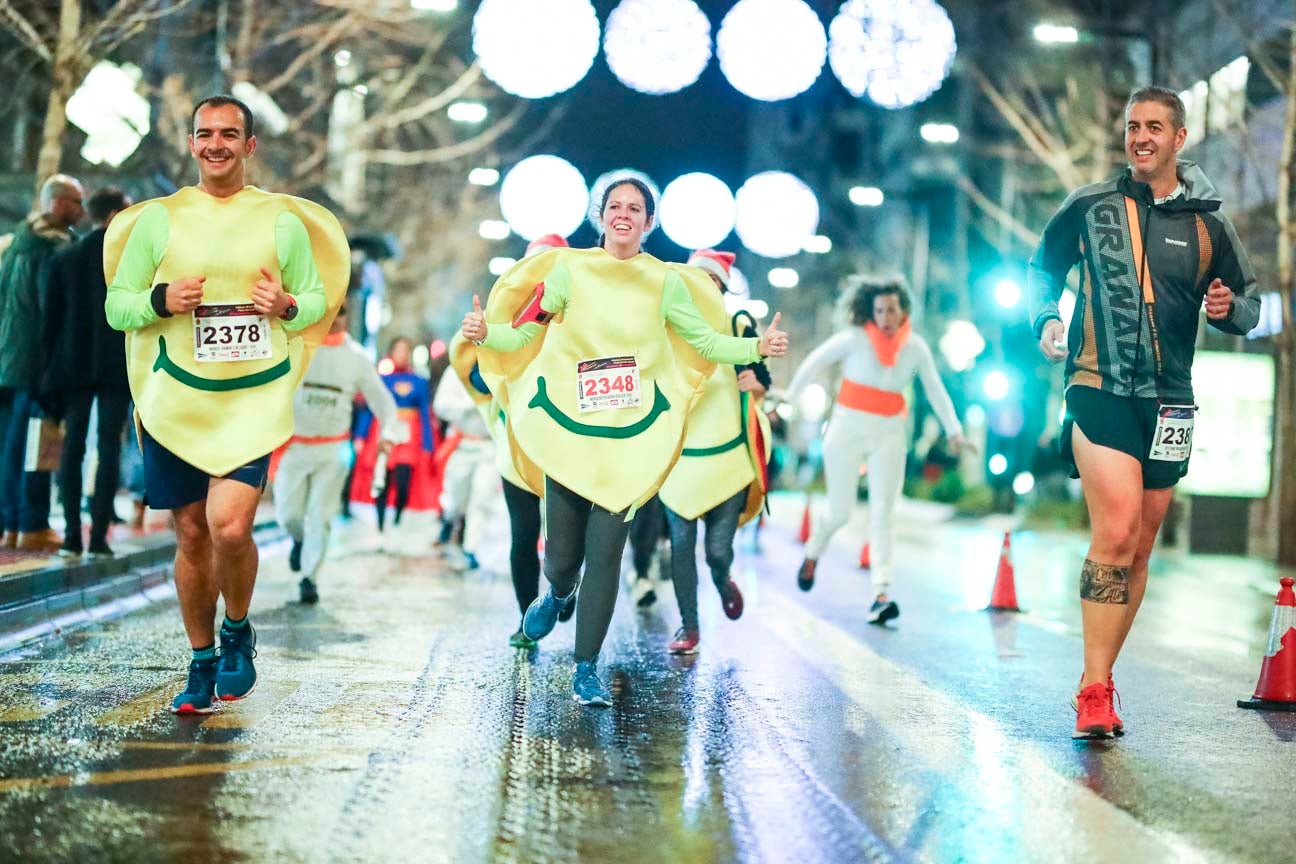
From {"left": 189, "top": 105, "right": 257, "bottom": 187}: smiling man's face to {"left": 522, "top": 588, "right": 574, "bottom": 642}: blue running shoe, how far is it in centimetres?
219

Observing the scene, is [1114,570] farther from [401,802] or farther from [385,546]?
Result: [385,546]

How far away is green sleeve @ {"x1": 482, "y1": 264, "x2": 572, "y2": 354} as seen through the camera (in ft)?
23.1

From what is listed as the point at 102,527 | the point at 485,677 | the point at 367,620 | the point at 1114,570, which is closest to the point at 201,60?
the point at 102,527

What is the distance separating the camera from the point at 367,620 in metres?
10.2

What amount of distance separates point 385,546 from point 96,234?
21.5ft

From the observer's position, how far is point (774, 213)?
1400 inches

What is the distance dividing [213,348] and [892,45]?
70.0ft

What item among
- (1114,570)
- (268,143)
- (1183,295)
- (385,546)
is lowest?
(385,546)

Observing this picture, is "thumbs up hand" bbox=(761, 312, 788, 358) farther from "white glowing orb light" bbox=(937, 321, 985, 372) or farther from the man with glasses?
"white glowing orb light" bbox=(937, 321, 985, 372)

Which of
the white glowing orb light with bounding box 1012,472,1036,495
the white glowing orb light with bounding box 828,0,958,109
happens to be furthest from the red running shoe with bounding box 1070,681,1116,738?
the white glowing orb light with bounding box 1012,472,1036,495

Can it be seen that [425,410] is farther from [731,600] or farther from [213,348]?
[213,348]

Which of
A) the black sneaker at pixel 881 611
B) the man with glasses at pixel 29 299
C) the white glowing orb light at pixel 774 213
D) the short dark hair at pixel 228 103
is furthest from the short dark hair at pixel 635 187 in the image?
the white glowing orb light at pixel 774 213

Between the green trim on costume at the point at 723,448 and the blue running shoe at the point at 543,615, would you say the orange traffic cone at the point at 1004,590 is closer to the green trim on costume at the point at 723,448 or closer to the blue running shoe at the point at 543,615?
the green trim on costume at the point at 723,448

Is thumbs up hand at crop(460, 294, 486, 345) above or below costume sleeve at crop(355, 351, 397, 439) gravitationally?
above
